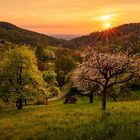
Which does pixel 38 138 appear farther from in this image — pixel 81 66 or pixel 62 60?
pixel 62 60

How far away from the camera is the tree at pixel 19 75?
6334 centimetres

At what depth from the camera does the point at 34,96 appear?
2539 inches

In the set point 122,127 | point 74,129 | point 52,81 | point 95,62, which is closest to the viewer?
point 122,127

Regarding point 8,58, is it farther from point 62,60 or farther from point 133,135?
point 62,60

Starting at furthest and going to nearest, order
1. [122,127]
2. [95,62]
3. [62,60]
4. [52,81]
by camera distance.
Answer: [62,60] < [52,81] < [95,62] < [122,127]

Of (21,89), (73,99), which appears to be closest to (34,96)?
(21,89)

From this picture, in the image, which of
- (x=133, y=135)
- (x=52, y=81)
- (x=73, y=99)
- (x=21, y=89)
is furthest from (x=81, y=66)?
(x=52, y=81)

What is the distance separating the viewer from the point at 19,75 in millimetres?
64250

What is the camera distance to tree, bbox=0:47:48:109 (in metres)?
63.3

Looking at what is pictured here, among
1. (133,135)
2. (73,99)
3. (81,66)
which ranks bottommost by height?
(73,99)

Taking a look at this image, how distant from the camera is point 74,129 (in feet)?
67.4

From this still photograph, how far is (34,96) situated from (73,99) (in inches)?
730

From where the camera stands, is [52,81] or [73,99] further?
[52,81]

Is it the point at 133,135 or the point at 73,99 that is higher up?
the point at 133,135
